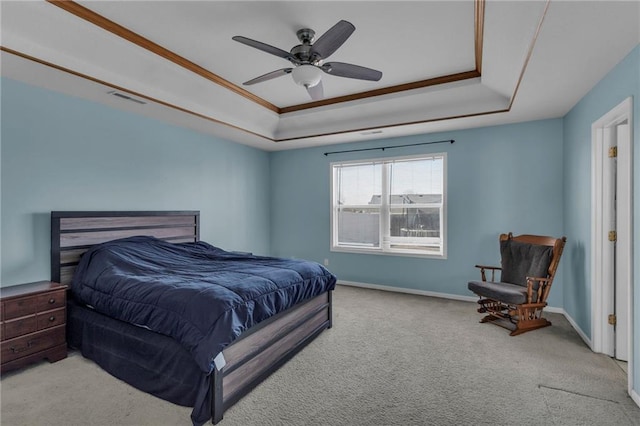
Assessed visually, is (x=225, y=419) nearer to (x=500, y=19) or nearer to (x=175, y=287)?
(x=175, y=287)

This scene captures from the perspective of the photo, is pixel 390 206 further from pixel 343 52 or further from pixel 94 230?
pixel 94 230

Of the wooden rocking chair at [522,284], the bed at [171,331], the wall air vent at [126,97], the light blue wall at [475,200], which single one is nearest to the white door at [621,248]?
the wooden rocking chair at [522,284]

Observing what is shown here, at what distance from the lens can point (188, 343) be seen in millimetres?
1980

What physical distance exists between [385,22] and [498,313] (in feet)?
10.8

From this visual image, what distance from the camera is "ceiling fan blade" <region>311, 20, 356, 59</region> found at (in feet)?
6.56

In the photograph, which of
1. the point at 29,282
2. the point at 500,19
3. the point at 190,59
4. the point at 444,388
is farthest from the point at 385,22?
the point at 29,282

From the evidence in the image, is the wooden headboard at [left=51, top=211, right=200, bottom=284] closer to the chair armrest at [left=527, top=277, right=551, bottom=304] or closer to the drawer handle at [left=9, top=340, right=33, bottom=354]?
the drawer handle at [left=9, top=340, right=33, bottom=354]

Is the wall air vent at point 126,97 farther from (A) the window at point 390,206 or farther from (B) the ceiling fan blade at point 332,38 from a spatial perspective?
(A) the window at point 390,206

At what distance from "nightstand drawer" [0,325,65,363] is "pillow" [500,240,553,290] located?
466cm

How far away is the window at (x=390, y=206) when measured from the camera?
15.5 ft

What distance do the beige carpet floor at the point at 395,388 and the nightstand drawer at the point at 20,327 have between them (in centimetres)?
33

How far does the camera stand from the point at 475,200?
14.4ft

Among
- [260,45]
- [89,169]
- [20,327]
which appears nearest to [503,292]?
[260,45]

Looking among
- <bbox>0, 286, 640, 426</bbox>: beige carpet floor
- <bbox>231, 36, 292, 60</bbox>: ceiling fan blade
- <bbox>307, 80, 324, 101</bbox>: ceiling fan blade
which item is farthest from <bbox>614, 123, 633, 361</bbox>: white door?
<bbox>231, 36, 292, 60</bbox>: ceiling fan blade
